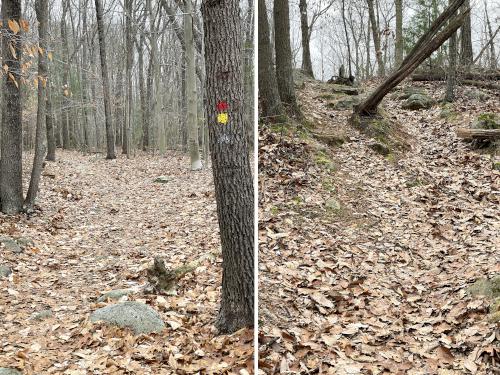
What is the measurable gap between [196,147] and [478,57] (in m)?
8.78

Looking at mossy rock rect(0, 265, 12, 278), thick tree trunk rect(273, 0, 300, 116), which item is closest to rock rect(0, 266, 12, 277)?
mossy rock rect(0, 265, 12, 278)

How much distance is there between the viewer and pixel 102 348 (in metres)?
3.43

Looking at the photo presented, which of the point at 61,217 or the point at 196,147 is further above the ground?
the point at 196,147

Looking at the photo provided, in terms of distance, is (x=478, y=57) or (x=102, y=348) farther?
(x=102, y=348)

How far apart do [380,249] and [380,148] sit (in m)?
2.15

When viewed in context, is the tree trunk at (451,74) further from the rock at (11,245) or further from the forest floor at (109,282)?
the rock at (11,245)

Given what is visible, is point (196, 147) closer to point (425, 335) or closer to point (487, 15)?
point (487, 15)

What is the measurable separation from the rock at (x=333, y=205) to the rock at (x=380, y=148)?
1.32 m

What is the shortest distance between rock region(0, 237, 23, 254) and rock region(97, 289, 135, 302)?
1897 mm

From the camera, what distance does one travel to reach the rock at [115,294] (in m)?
4.34

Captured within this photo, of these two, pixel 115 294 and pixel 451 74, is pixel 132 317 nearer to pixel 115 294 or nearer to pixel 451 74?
pixel 115 294

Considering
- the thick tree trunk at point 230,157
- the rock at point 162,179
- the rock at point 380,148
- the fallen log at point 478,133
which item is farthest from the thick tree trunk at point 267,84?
the rock at point 162,179

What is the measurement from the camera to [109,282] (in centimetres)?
490

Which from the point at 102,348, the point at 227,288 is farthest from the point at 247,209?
the point at 102,348
